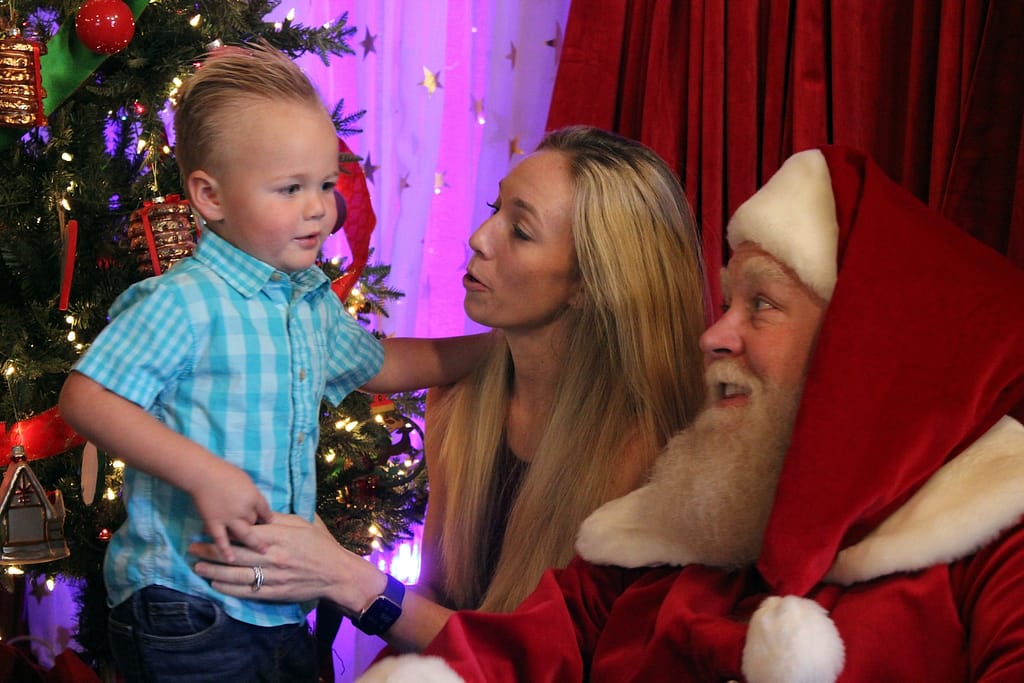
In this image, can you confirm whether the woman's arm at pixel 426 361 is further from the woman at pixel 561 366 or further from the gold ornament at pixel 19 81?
the gold ornament at pixel 19 81

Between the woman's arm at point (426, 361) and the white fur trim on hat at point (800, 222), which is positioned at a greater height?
the white fur trim on hat at point (800, 222)

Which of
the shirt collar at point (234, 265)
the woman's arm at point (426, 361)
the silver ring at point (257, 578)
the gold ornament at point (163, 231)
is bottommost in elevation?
the silver ring at point (257, 578)

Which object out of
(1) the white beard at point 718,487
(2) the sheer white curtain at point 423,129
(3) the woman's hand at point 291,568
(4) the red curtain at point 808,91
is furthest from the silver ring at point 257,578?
(2) the sheer white curtain at point 423,129

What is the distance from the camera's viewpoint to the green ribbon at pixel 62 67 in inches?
84.5

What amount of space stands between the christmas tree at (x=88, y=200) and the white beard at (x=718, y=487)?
109 centimetres

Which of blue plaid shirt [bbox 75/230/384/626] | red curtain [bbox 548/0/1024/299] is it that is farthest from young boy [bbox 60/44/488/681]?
red curtain [bbox 548/0/1024/299]

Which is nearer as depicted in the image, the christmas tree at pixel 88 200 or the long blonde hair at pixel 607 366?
the long blonde hair at pixel 607 366

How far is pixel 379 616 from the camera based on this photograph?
1.73m

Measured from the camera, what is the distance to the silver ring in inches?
59.9

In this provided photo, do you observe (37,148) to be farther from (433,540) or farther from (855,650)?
(855,650)

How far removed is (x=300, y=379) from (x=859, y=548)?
86 centimetres

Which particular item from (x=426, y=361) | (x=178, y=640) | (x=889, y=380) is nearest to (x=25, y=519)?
(x=178, y=640)

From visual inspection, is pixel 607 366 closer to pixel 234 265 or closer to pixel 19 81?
pixel 234 265

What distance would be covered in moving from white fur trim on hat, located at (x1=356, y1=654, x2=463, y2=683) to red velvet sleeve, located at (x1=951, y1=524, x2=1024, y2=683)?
66cm
